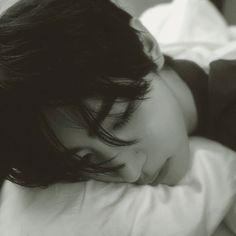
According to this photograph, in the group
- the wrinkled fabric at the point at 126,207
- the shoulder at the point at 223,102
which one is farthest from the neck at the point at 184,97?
the wrinkled fabric at the point at 126,207

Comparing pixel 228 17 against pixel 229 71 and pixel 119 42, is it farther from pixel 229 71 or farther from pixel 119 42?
pixel 119 42

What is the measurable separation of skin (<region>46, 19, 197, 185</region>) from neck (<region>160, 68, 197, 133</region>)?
0.11m

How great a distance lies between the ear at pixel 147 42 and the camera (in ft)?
2.69

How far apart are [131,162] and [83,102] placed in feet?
0.41

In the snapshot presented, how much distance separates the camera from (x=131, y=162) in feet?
2.44

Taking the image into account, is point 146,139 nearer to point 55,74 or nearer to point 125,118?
point 125,118

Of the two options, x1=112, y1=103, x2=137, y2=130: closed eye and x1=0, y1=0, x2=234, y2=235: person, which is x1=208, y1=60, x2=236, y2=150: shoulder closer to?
x1=0, y1=0, x2=234, y2=235: person

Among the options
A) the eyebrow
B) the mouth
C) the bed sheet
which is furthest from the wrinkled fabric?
A: the bed sheet

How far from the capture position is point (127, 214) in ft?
2.43

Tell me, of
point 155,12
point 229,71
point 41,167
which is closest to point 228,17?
point 155,12

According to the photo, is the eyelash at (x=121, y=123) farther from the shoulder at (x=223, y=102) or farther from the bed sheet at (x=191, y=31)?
the bed sheet at (x=191, y=31)

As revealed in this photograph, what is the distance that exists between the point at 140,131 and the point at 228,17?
2.60 ft

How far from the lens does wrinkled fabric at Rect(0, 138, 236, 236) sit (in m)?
0.73

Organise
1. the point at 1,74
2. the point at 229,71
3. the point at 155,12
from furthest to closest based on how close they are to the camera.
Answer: the point at 155,12 < the point at 229,71 < the point at 1,74
